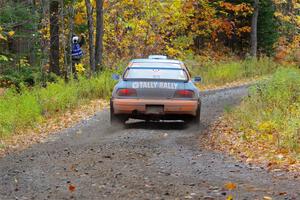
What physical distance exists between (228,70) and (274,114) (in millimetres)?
16958

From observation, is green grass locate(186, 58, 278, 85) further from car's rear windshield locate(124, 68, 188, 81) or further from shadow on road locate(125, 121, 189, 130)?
car's rear windshield locate(124, 68, 188, 81)

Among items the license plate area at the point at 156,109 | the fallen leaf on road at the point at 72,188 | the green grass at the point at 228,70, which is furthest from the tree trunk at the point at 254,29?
the fallen leaf on road at the point at 72,188

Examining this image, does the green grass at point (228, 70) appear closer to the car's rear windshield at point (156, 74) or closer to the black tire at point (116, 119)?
the car's rear windshield at point (156, 74)

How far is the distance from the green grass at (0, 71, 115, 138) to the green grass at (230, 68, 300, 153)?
5.40 m

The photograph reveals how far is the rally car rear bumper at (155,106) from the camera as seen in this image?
13248 mm

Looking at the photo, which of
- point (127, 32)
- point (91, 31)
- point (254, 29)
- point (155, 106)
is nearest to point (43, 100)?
point (155, 106)

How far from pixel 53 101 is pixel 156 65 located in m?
4.49

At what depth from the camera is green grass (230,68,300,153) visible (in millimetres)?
10594

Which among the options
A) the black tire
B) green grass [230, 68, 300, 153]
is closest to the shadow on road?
the black tire

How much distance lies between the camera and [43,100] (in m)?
17.1

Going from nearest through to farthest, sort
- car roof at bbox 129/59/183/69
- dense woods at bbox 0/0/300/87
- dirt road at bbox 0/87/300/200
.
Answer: dirt road at bbox 0/87/300/200, car roof at bbox 129/59/183/69, dense woods at bbox 0/0/300/87

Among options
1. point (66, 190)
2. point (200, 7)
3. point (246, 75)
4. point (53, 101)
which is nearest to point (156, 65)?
point (53, 101)

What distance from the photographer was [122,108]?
13.3 m

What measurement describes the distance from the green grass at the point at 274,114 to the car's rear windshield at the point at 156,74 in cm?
175
